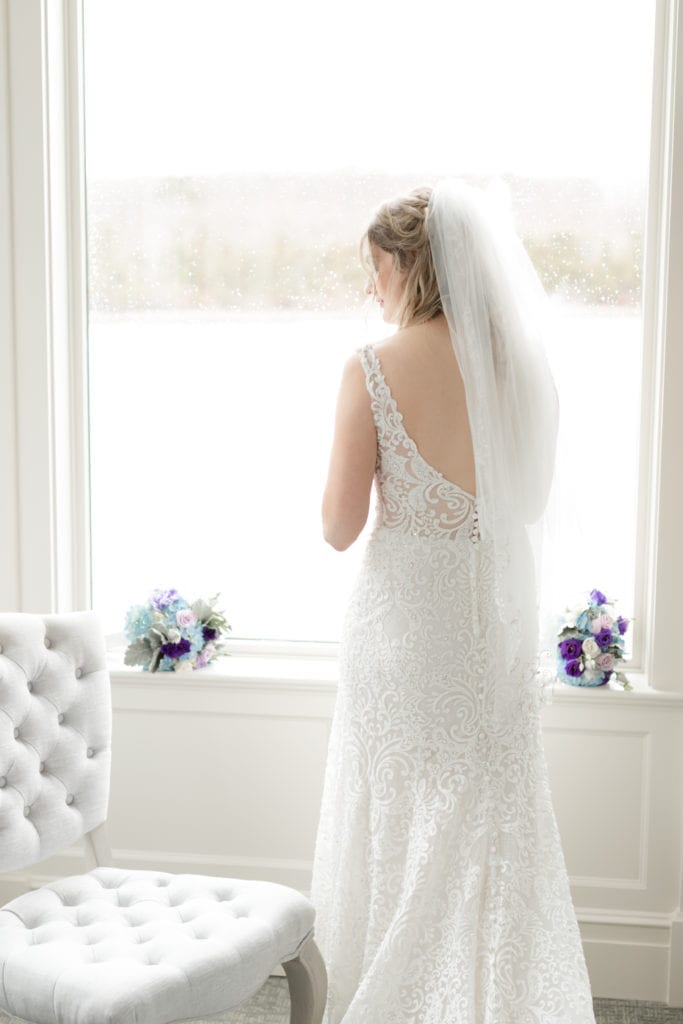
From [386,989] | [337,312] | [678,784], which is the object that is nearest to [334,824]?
[386,989]

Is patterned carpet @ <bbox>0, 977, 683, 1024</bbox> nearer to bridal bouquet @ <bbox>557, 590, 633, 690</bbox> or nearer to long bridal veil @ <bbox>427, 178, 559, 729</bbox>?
bridal bouquet @ <bbox>557, 590, 633, 690</bbox>

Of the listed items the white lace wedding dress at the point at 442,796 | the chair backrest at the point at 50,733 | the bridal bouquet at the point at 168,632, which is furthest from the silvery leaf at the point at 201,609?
the white lace wedding dress at the point at 442,796

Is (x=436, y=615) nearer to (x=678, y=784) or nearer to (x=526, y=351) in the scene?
(x=526, y=351)

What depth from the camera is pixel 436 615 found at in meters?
2.24

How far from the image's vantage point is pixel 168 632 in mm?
3020

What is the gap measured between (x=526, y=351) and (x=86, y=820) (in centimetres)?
132

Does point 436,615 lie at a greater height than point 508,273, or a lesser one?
lesser

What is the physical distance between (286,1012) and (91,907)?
0.89m

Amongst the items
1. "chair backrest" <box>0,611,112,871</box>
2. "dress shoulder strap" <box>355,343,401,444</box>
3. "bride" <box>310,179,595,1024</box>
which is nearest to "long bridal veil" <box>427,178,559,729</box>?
"bride" <box>310,179,595,1024</box>

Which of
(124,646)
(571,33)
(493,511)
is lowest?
(124,646)

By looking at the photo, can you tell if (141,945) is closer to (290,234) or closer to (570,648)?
(570,648)

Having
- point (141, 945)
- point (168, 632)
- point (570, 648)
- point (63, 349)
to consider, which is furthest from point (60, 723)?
point (570, 648)

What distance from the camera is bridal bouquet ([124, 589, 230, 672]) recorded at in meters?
3.03

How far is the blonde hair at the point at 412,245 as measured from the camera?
7.34ft
